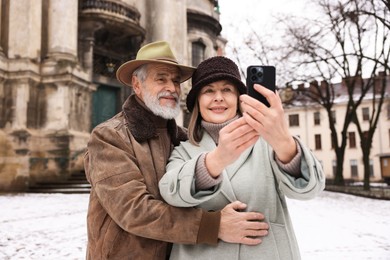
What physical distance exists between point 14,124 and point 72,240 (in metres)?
8.70

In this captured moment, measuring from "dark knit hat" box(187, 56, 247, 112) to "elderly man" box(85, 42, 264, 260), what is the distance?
11.6 inches

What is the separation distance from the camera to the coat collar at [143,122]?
2.27 metres

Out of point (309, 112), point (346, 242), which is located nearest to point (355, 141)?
point (309, 112)

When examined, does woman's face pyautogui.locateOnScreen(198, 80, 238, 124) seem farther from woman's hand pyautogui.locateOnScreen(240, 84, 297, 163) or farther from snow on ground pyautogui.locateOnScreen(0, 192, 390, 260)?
snow on ground pyautogui.locateOnScreen(0, 192, 390, 260)

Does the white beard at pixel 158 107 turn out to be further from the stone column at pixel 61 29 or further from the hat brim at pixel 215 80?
the stone column at pixel 61 29

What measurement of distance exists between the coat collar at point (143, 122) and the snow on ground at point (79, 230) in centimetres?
355

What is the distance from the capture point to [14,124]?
13609mm

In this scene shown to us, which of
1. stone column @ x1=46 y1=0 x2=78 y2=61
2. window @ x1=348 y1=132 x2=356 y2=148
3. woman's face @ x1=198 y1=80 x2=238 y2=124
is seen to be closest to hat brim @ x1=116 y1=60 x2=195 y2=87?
woman's face @ x1=198 y1=80 x2=238 y2=124

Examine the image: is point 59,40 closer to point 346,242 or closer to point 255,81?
point 346,242

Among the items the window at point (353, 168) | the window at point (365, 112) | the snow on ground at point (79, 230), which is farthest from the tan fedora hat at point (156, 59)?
the window at point (353, 168)

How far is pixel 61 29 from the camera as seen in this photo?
14.8 m

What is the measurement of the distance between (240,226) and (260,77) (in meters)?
0.74

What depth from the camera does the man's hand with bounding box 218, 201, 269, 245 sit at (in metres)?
1.88

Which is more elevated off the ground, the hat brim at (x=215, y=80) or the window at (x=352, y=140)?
the window at (x=352, y=140)
